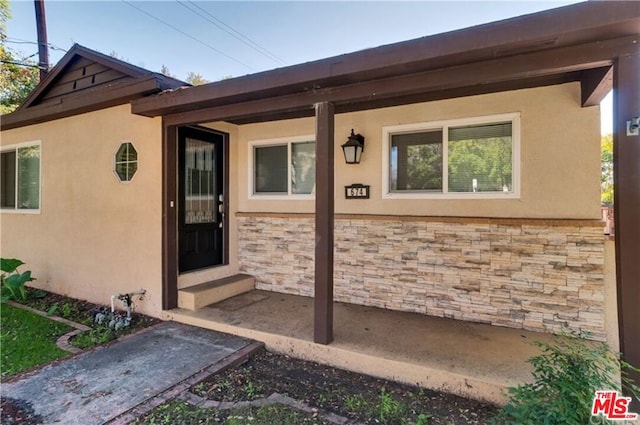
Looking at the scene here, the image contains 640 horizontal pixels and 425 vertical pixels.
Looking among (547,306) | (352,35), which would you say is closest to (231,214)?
(547,306)

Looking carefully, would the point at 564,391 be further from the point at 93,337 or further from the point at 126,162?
the point at 126,162

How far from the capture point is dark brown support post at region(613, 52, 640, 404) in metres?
2.10

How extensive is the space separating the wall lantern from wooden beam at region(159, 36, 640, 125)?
3.84 feet

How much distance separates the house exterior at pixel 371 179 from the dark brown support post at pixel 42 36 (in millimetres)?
4529

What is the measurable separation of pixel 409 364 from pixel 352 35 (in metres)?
8.68

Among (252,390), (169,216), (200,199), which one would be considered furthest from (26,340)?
(252,390)

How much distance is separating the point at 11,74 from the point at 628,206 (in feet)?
49.9

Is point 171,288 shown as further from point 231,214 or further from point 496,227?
point 496,227

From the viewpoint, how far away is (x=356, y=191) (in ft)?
14.6

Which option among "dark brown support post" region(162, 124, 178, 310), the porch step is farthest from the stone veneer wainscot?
"dark brown support post" region(162, 124, 178, 310)

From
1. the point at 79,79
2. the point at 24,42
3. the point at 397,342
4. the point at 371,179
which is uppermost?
the point at 24,42

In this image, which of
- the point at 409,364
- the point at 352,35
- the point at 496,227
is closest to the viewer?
the point at 409,364

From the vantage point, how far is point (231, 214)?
17.2 feet

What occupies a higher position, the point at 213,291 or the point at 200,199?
the point at 200,199
